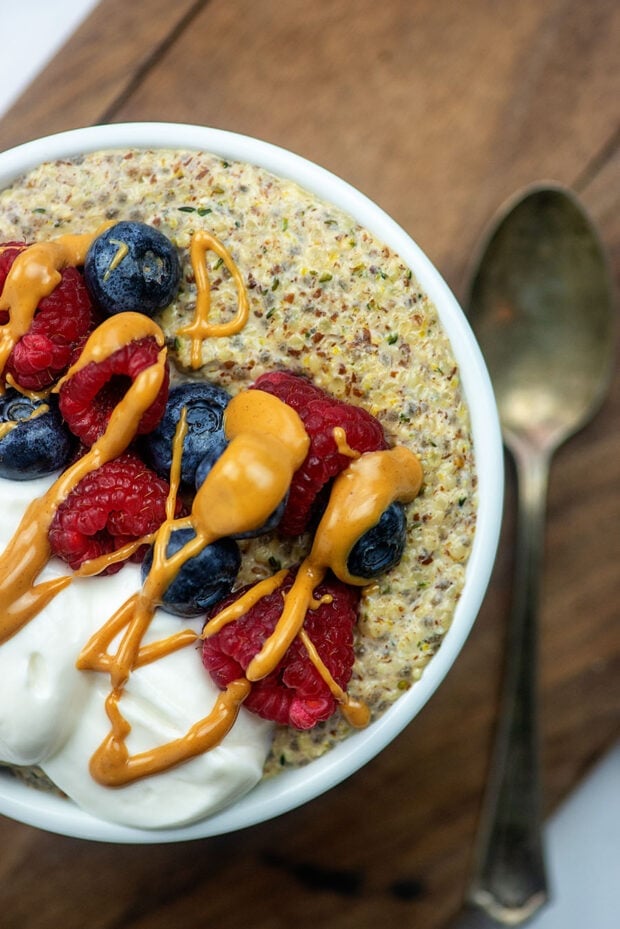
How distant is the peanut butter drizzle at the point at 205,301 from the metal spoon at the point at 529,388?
2.10 ft

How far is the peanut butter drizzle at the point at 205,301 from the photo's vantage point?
130 centimetres

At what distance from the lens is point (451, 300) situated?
137 centimetres

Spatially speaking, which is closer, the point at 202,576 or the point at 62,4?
the point at 202,576

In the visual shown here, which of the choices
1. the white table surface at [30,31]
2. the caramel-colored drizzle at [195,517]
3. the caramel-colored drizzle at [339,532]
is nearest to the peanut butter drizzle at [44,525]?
the caramel-colored drizzle at [195,517]

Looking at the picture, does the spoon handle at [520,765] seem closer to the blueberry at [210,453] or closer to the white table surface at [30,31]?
the blueberry at [210,453]

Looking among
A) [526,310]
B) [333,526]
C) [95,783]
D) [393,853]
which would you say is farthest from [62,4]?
[393,853]

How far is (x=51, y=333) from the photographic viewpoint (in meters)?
1.23

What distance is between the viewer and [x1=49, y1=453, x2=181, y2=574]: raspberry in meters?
1.19

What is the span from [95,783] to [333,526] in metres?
0.52

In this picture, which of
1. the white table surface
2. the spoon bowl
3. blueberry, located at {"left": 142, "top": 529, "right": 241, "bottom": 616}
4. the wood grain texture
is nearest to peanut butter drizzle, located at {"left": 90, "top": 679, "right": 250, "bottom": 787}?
blueberry, located at {"left": 142, "top": 529, "right": 241, "bottom": 616}

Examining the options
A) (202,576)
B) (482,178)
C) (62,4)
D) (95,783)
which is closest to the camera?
(202,576)

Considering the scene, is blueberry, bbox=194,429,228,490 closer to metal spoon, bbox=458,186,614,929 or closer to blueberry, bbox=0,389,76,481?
blueberry, bbox=0,389,76,481

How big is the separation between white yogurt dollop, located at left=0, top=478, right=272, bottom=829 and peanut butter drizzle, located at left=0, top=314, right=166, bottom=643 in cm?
2

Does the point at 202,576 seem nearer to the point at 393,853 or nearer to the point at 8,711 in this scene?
the point at 8,711
